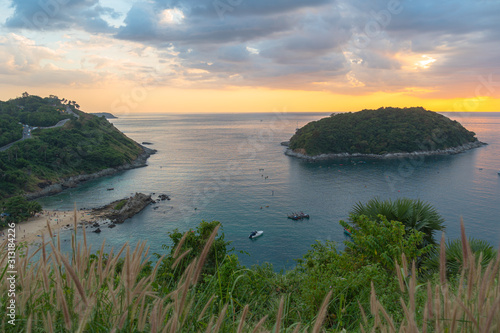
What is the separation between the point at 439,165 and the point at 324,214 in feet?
172

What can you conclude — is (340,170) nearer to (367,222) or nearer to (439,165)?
(439,165)

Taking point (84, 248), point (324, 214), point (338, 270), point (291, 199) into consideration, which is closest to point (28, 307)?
point (84, 248)

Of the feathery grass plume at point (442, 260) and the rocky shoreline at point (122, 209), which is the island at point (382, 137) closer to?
the rocky shoreline at point (122, 209)

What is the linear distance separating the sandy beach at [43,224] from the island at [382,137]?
6706 centimetres

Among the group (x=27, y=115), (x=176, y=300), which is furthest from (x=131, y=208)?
(x=27, y=115)

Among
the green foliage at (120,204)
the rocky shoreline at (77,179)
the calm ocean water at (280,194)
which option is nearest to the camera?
the calm ocean water at (280,194)

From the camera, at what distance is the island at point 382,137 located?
10281cm

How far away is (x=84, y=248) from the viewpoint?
2.65 m

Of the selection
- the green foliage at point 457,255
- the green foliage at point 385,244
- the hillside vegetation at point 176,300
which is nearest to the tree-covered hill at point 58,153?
the green foliage at point 385,244

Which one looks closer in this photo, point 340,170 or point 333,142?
point 340,170

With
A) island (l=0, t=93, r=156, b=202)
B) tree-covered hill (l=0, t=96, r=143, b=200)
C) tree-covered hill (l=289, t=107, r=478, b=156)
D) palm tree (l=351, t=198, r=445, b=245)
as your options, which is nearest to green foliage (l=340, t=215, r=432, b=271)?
palm tree (l=351, t=198, r=445, b=245)

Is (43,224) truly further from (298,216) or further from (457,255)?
(457,255)

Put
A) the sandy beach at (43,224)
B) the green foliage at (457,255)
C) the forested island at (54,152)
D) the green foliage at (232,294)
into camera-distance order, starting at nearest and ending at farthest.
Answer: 1. the green foliage at (232,294)
2. the green foliage at (457,255)
3. the sandy beach at (43,224)
4. the forested island at (54,152)

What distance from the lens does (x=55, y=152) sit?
249 ft
